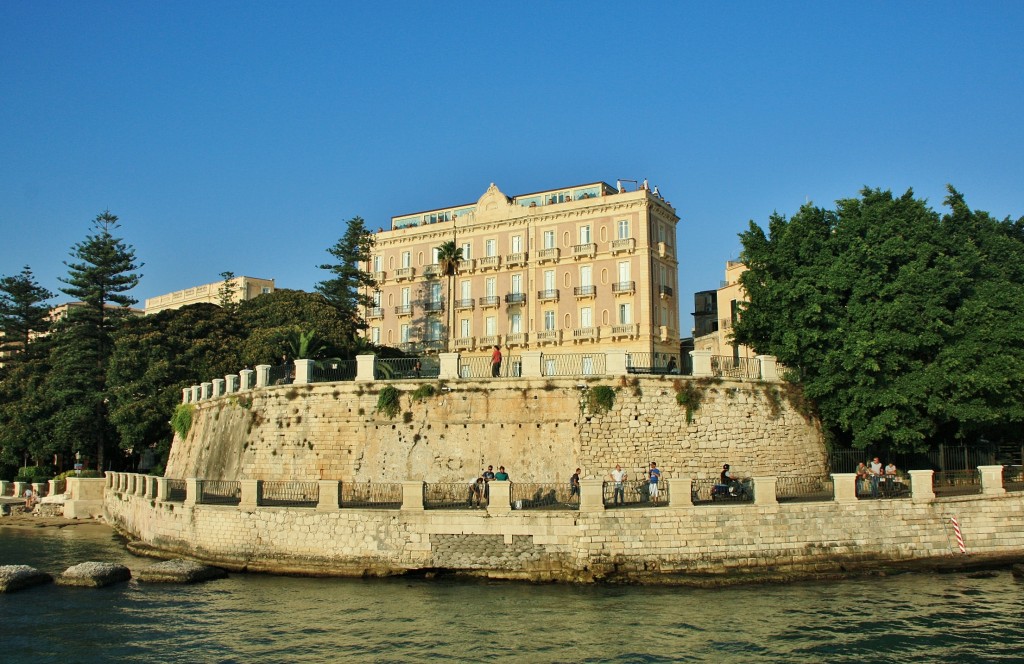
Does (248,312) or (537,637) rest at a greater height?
(248,312)

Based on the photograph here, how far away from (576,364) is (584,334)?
20.9 meters

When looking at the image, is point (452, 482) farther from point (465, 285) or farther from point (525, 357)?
point (465, 285)

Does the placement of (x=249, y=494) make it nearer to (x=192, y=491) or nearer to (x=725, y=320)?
(x=192, y=491)

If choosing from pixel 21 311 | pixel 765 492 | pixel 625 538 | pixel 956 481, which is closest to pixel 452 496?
pixel 625 538

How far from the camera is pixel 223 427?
32625 millimetres

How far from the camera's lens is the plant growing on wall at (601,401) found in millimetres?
26797

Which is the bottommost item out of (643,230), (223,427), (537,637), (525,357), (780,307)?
(537,637)

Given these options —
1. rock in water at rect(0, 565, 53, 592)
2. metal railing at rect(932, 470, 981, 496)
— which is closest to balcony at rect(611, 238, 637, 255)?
metal railing at rect(932, 470, 981, 496)

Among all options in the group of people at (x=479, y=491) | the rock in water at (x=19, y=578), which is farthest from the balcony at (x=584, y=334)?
the rock in water at (x=19, y=578)

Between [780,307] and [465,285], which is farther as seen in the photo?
[465,285]

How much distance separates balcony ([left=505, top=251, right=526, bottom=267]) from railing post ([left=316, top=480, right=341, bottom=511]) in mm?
31703

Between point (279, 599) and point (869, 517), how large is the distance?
1558cm

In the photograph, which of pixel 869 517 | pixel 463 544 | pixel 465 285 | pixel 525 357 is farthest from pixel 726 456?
pixel 465 285

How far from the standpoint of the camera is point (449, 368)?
28.3 m
